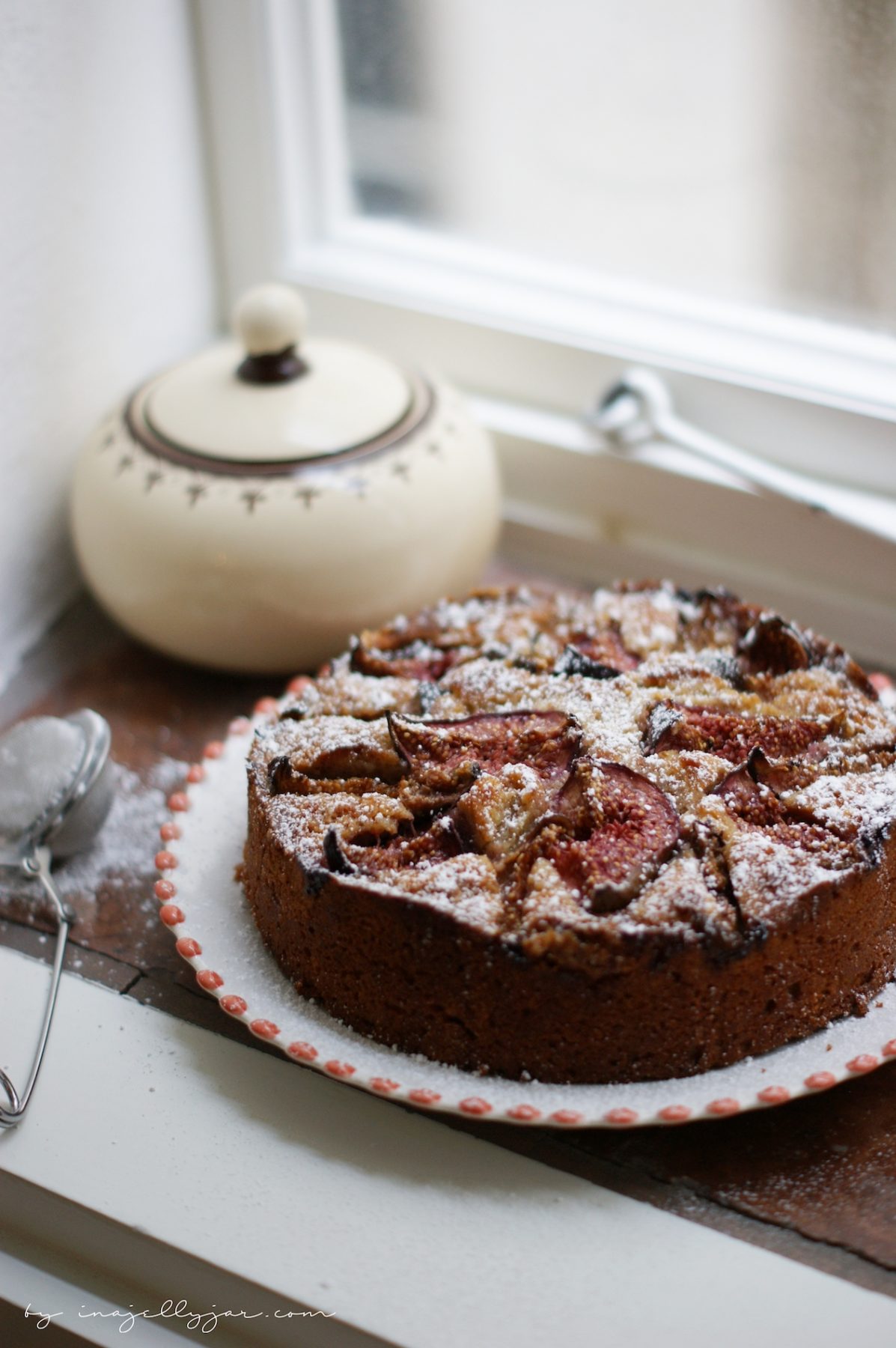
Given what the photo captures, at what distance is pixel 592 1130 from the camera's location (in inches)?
37.1

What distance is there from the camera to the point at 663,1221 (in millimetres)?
875

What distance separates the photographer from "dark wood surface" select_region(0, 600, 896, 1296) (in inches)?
34.5

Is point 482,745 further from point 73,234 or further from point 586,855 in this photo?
point 73,234

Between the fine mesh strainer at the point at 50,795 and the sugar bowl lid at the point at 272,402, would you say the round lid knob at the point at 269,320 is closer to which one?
the sugar bowl lid at the point at 272,402

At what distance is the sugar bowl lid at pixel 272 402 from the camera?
1.31 metres

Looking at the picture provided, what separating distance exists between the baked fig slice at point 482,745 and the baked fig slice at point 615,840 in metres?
0.05

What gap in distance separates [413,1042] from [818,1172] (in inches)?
11.7

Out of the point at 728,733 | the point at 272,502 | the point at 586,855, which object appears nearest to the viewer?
the point at 586,855

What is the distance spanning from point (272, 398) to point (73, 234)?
0.32m

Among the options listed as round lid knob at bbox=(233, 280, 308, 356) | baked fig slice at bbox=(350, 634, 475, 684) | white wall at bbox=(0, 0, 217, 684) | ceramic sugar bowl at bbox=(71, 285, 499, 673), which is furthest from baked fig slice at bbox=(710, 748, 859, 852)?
white wall at bbox=(0, 0, 217, 684)

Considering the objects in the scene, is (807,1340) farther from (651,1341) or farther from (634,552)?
(634,552)

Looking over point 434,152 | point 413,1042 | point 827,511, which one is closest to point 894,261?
point 827,511

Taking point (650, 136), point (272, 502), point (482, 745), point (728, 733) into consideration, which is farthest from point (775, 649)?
point (650, 136)

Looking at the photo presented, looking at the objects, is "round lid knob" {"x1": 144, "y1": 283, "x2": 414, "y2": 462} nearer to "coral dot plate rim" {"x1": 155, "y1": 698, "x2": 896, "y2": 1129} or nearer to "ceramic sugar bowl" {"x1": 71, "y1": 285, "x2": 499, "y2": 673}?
"ceramic sugar bowl" {"x1": 71, "y1": 285, "x2": 499, "y2": 673}
